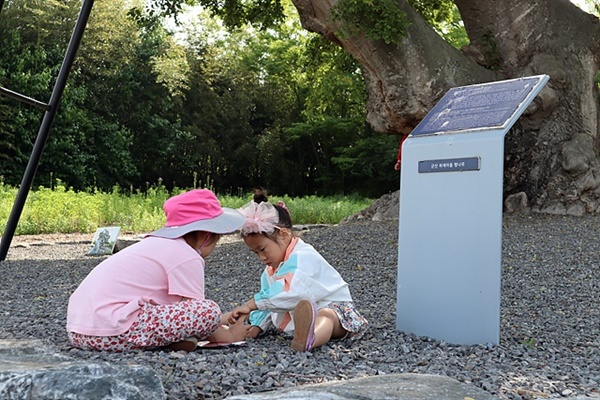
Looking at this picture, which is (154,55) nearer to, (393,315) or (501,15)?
(501,15)

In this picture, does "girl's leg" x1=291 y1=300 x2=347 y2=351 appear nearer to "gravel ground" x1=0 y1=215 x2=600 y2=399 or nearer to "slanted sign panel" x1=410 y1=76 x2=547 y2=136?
"gravel ground" x1=0 y1=215 x2=600 y2=399

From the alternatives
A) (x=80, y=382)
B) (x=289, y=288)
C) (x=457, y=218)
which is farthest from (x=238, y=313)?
(x=80, y=382)

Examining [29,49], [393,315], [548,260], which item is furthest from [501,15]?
[29,49]

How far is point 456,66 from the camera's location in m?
10.1

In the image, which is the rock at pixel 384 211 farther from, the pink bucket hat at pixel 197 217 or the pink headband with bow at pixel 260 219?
the pink bucket hat at pixel 197 217

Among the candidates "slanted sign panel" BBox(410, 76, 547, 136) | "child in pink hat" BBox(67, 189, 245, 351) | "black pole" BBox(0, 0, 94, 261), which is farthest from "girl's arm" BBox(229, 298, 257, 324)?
"black pole" BBox(0, 0, 94, 261)

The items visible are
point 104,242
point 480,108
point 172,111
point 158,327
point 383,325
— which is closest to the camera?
point 158,327

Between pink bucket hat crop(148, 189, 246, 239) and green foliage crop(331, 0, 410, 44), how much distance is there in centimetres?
584

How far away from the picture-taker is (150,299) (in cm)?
357

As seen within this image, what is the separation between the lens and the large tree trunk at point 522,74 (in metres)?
9.96

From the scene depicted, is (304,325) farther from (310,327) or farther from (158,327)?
(158,327)

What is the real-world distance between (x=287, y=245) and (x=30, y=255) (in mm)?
7176

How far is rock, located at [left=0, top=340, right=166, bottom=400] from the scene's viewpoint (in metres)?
2.38

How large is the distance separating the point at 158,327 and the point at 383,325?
5.35 ft
